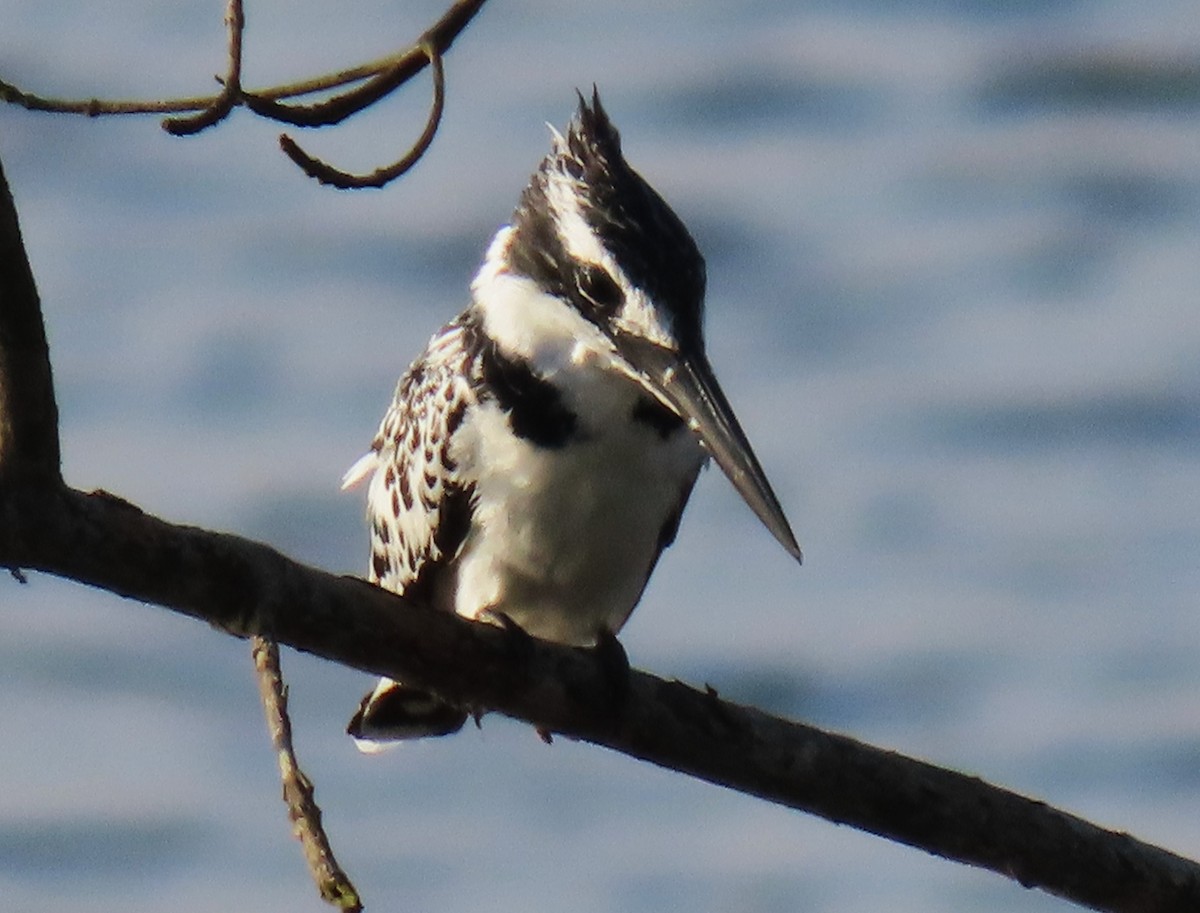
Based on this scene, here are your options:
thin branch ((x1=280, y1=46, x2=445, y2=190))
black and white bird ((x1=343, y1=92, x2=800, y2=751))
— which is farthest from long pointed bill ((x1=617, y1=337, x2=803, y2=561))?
thin branch ((x1=280, y1=46, x2=445, y2=190))

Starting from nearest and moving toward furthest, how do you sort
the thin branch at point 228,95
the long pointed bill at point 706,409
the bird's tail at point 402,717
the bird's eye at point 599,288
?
the thin branch at point 228,95, the long pointed bill at point 706,409, the bird's eye at point 599,288, the bird's tail at point 402,717

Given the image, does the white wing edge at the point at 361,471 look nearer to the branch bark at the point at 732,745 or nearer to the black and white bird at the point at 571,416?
the black and white bird at the point at 571,416

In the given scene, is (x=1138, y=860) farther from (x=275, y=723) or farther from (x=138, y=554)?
(x=138, y=554)

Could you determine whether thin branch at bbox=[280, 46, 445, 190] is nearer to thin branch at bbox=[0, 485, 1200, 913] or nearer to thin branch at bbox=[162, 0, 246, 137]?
thin branch at bbox=[162, 0, 246, 137]

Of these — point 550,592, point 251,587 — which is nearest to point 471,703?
point 251,587

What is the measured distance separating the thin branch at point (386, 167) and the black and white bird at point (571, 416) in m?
0.71

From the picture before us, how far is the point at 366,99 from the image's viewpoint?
87.5 inches

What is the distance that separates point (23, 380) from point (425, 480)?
1.39 m

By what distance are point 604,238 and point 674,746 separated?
0.80 metres

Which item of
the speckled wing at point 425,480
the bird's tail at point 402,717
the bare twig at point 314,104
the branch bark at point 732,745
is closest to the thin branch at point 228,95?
the bare twig at point 314,104

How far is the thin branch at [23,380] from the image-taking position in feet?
6.28

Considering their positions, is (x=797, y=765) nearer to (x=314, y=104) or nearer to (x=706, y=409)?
(x=706, y=409)

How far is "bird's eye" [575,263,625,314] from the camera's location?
9.94 ft

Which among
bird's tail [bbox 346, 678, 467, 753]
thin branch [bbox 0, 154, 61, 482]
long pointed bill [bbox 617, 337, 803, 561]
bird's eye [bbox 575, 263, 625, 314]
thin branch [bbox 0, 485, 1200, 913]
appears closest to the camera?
thin branch [bbox 0, 154, 61, 482]
